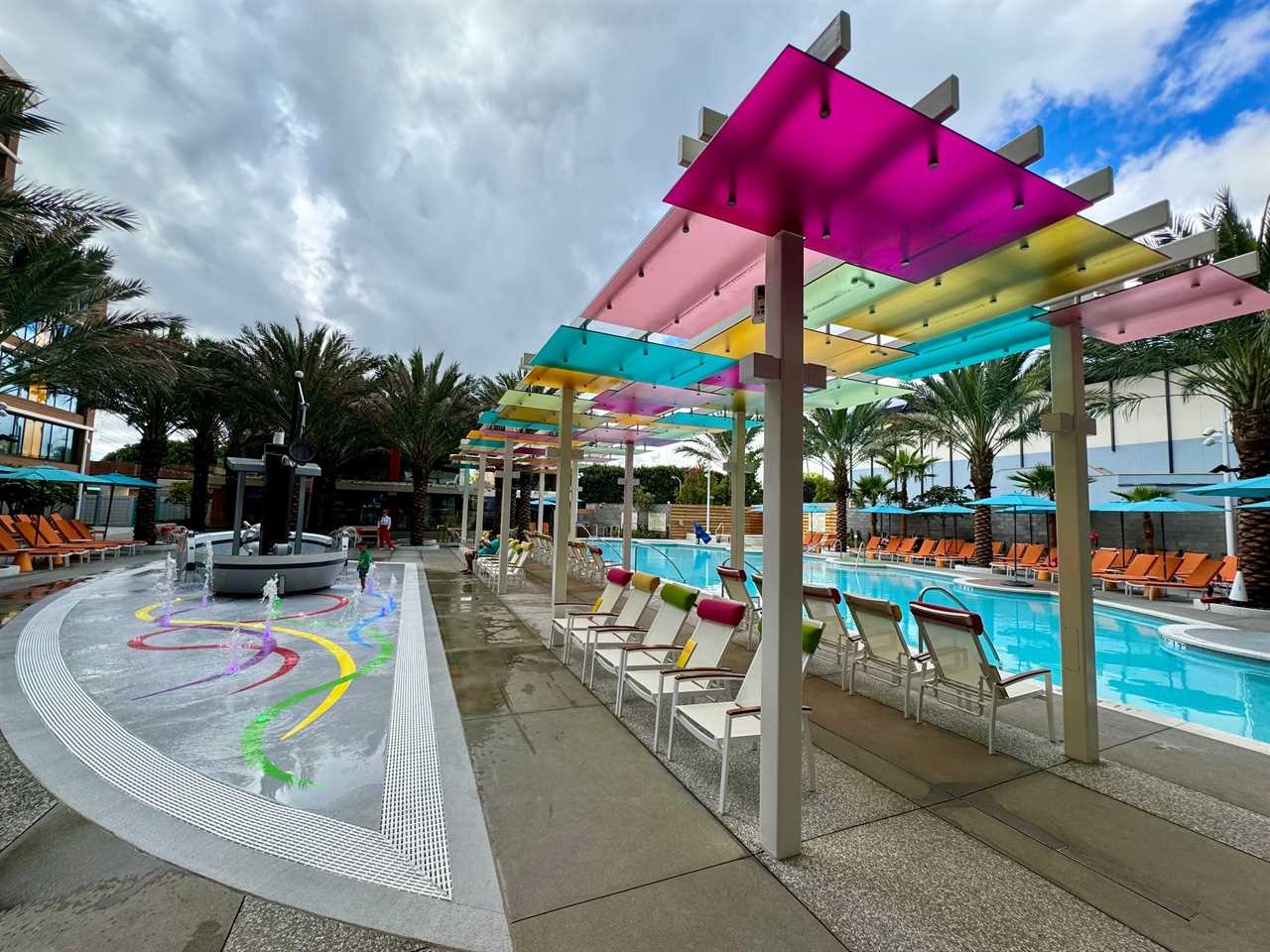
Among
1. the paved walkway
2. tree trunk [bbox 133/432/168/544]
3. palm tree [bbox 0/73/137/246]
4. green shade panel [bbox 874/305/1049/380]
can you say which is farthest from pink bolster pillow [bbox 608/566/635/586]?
tree trunk [bbox 133/432/168/544]

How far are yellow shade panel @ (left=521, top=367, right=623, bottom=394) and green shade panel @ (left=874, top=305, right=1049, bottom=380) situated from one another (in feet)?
12.6

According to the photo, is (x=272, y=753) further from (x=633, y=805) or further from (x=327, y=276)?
(x=327, y=276)

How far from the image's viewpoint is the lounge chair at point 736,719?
320 cm

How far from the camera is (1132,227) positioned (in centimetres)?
346

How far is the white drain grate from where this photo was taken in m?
2.61

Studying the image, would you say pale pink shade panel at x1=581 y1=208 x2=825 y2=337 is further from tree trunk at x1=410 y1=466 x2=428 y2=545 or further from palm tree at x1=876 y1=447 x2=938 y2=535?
palm tree at x1=876 y1=447 x2=938 y2=535

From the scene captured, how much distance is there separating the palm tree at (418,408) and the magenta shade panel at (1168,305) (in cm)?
2209

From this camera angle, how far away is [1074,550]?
13.8ft

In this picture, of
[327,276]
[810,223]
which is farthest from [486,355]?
[810,223]

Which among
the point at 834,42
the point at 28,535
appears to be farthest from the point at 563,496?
the point at 28,535

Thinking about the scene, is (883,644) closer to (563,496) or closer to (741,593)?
(741,593)

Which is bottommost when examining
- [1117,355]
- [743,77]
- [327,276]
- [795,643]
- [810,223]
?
[795,643]

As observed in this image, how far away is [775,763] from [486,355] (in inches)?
1089

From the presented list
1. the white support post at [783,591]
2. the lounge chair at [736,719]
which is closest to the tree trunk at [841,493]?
the lounge chair at [736,719]
